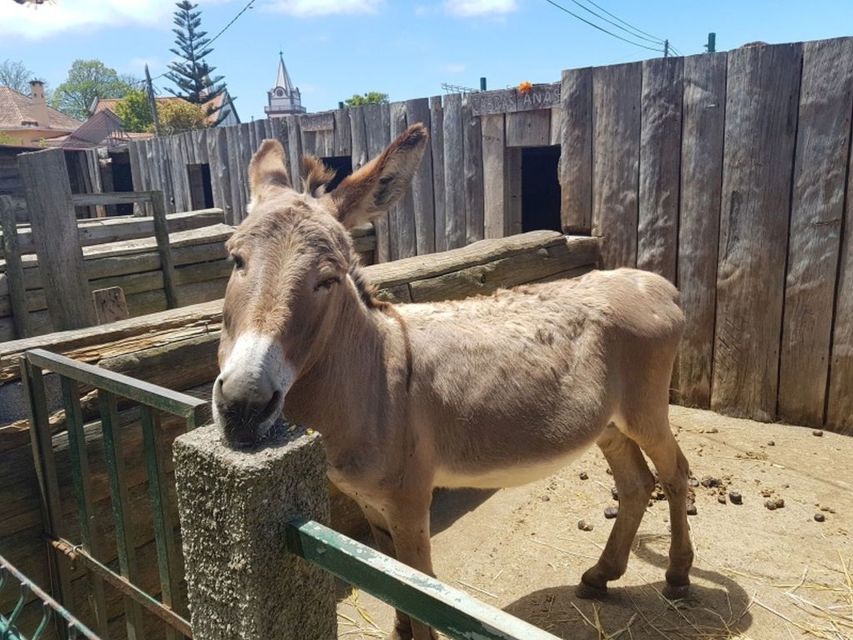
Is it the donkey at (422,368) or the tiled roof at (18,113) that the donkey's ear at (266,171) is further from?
the tiled roof at (18,113)

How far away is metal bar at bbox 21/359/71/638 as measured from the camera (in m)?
2.49

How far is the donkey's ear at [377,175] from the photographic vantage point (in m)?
2.58

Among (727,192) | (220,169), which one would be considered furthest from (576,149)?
(220,169)

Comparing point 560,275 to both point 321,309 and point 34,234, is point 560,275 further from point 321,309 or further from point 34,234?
point 34,234

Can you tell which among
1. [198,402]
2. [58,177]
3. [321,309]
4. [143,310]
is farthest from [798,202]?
[143,310]

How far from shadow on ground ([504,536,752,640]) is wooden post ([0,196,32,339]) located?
12.5 ft

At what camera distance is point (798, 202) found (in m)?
4.54

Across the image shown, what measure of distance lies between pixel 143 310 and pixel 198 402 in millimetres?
4717

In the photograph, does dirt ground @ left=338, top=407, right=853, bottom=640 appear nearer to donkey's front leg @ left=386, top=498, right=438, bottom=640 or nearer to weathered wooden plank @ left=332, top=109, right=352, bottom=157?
donkey's front leg @ left=386, top=498, right=438, bottom=640

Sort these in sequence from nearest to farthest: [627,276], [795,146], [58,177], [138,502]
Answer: [138,502] → [627,276] → [58,177] → [795,146]

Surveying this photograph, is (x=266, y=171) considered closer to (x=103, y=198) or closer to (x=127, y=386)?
(x=127, y=386)

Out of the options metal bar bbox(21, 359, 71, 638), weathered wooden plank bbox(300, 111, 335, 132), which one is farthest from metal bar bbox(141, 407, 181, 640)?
weathered wooden plank bbox(300, 111, 335, 132)

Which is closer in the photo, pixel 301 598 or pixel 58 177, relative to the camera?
pixel 301 598

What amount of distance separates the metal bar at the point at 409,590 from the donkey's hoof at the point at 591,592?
256 cm
